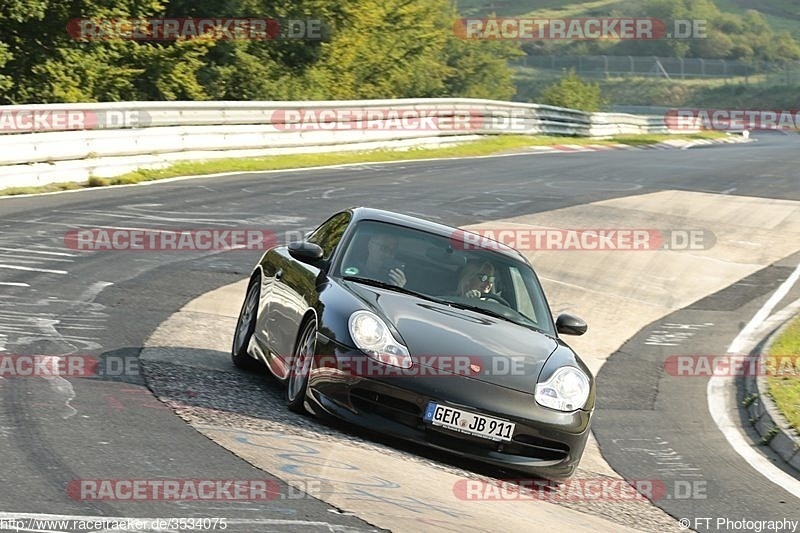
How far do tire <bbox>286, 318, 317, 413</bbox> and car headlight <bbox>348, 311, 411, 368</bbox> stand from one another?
311 millimetres

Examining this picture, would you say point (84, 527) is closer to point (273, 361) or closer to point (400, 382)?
point (400, 382)

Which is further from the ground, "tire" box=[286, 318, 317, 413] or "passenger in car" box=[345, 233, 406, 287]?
"passenger in car" box=[345, 233, 406, 287]

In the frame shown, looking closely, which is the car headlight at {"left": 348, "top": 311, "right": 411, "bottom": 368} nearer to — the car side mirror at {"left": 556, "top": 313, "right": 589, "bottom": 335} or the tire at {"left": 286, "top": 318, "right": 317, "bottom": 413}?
the tire at {"left": 286, "top": 318, "right": 317, "bottom": 413}

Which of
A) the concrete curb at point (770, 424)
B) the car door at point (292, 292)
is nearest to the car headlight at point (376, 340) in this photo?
the car door at point (292, 292)

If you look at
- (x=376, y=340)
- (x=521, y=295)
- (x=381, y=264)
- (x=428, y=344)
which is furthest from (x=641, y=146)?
(x=376, y=340)

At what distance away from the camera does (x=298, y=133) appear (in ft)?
94.9

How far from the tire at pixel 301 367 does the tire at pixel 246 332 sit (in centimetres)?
120

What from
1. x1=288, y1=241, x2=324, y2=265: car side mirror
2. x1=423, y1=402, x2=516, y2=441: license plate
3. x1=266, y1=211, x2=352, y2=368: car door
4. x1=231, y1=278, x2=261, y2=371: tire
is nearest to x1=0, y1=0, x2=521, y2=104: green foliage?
x1=231, y1=278, x2=261, y2=371: tire

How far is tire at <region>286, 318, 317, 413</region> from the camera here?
26.9ft

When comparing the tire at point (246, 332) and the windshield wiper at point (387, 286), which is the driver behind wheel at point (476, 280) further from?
the tire at point (246, 332)

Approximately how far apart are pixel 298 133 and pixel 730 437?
1952 cm

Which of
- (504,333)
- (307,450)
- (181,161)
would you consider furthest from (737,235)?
(307,450)

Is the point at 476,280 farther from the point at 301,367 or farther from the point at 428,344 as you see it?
the point at 301,367

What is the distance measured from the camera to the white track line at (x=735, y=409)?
931 cm
